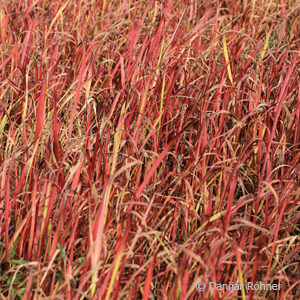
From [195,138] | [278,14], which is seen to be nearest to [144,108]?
[195,138]

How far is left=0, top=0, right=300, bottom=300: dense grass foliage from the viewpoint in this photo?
3.71 feet

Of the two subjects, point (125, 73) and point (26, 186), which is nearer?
point (26, 186)

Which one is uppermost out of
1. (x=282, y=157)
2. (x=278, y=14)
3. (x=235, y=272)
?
(x=278, y=14)

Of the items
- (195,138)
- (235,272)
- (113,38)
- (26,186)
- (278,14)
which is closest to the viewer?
(235,272)

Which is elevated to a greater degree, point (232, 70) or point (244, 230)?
point (232, 70)

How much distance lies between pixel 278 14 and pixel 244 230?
1485 millimetres

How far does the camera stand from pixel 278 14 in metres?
2.42

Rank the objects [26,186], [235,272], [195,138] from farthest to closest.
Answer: [195,138], [26,186], [235,272]

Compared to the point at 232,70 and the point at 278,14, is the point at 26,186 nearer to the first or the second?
the point at 232,70

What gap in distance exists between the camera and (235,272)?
1.16 m

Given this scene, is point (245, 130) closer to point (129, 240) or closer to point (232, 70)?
point (232, 70)

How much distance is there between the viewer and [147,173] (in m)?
1.43

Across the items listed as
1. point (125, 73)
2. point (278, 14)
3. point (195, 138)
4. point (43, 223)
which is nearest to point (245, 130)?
point (195, 138)

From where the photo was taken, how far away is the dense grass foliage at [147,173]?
3.71ft
